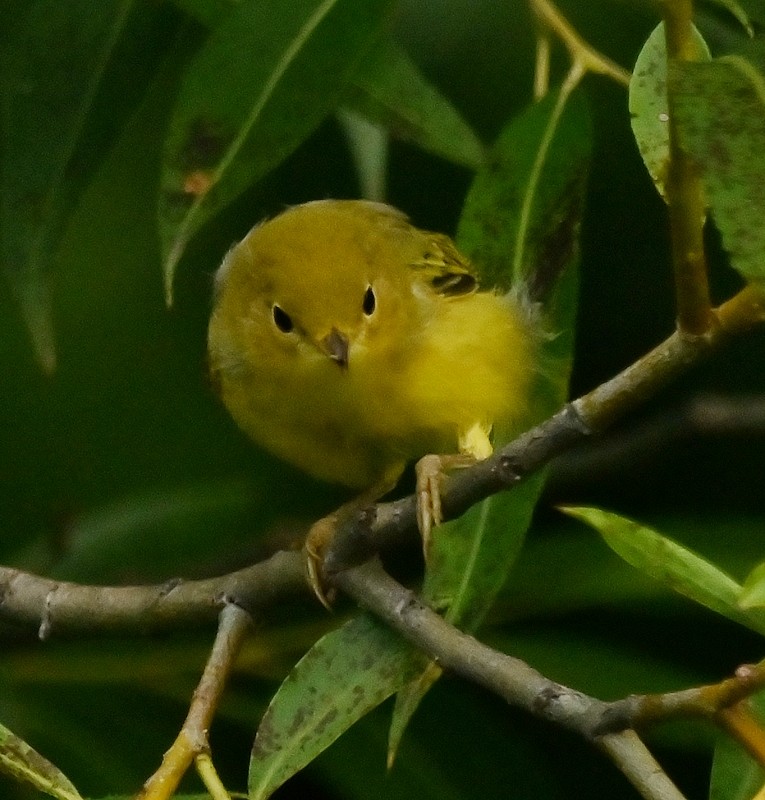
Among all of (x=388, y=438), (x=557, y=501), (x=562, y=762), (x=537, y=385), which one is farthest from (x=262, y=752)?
(x=557, y=501)

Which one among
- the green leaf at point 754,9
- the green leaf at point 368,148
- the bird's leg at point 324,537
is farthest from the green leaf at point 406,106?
the green leaf at point 754,9

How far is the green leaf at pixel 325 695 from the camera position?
4.62 ft

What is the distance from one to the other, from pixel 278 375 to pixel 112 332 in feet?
3.15

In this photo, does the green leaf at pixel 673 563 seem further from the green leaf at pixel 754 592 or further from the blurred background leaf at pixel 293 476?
the blurred background leaf at pixel 293 476

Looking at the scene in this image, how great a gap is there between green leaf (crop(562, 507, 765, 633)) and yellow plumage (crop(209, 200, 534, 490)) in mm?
819

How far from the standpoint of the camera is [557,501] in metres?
2.66

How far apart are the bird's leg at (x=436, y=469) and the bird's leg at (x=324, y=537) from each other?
71 mm

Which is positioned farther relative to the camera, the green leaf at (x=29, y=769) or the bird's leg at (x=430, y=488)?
the bird's leg at (x=430, y=488)

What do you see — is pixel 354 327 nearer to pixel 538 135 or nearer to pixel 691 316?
pixel 538 135

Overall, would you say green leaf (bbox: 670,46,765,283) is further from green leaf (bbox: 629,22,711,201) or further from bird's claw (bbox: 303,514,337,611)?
bird's claw (bbox: 303,514,337,611)

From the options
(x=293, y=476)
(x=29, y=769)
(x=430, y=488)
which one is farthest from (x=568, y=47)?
(x=293, y=476)

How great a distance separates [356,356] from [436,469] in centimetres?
27

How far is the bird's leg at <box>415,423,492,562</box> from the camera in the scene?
1.46 m

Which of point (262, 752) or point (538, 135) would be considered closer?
point (262, 752)
